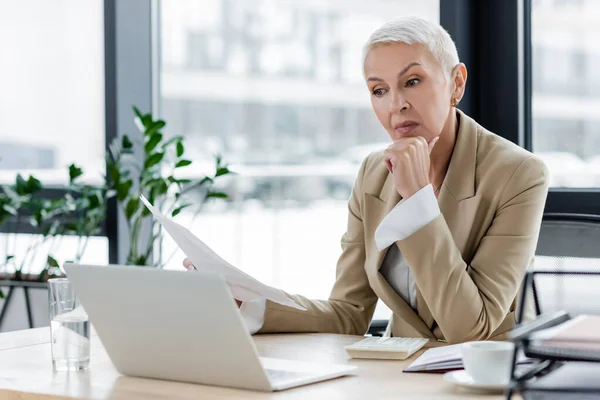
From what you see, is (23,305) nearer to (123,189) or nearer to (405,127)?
(123,189)

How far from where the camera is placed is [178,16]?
12.6ft

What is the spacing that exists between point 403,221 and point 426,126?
343mm

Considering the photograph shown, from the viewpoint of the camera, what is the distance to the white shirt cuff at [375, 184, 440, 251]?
5.50ft

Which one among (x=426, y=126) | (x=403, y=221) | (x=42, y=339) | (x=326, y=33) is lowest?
(x=42, y=339)

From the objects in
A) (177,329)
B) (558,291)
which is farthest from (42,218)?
(558,291)

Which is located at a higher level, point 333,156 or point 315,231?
point 333,156

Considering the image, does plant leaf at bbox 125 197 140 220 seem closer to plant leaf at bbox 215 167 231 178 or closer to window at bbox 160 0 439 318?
plant leaf at bbox 215 167 231 178

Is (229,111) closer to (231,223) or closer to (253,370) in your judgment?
(231,223)

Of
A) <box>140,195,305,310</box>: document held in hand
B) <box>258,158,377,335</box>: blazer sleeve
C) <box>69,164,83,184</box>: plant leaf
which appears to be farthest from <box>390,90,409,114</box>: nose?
<box>69,164,83,184</box>: plant leaf

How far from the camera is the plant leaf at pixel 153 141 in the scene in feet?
10.3

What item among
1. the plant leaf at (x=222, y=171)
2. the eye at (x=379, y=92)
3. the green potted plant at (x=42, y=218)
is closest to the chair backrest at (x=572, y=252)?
the eye at (x=379, y=92)

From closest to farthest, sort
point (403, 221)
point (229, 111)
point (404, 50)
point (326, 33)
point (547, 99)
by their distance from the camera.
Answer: point (403, 221), point (404, 50), point (547, 99), point (326, 33), point (229, 111)

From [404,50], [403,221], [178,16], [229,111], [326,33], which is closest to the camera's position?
[403,221]

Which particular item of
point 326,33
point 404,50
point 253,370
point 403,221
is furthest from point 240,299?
point 326,33
